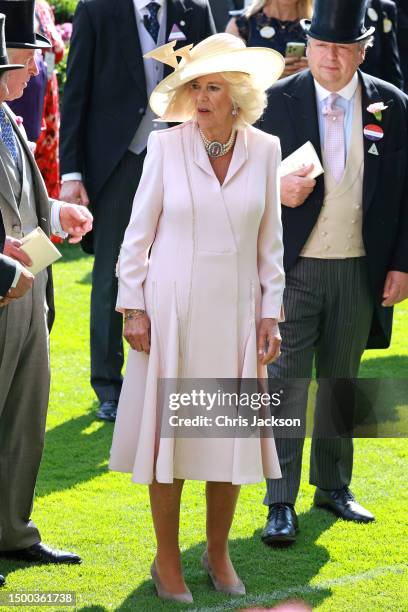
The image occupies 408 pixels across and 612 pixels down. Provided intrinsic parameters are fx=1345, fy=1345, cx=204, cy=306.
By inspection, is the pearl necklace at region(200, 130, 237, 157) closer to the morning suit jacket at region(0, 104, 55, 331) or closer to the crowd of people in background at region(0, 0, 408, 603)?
the crowd of people in background at region(0, 0, 408, 603)

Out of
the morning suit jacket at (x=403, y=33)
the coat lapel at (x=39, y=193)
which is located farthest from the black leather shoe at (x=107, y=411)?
the morning suit jacket at (x=403, y=33)

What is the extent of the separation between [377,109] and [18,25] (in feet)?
5.57

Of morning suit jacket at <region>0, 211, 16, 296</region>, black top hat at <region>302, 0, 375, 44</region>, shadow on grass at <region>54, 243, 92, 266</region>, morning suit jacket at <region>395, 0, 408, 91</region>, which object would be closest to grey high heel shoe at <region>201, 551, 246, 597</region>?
morning suit jacket at <region>0, 211, 16, 296</region>

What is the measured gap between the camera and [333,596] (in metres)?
5.35

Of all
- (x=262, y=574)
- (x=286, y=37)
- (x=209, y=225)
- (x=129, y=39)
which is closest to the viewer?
(x=209, y=225)

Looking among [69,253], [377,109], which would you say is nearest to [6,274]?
[377,109]

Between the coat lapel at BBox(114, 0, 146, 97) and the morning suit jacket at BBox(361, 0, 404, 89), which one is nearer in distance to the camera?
the coat lapel at BBox(114, 0, 146, 97)

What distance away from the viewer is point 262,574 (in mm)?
5590

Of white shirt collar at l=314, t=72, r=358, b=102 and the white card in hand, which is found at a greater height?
white shirt collar at l=314, t=72, r=358, b=102

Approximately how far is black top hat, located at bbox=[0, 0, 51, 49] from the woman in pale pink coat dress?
563mm

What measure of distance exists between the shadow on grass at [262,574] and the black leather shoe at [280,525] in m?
0.04

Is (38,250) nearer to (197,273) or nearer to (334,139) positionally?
(197,273)

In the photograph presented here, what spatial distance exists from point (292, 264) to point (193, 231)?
1.09 meters

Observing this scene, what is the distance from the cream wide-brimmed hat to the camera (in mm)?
5078
